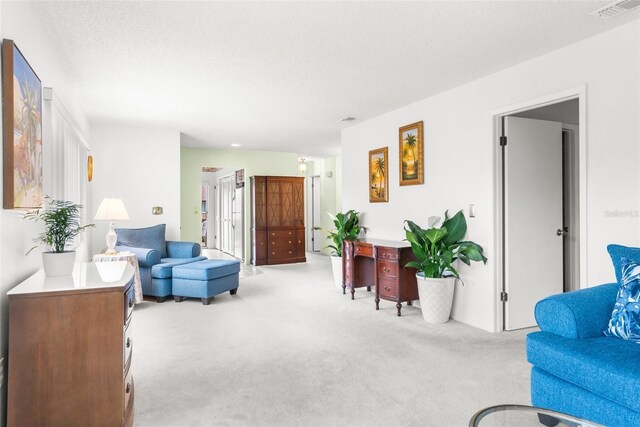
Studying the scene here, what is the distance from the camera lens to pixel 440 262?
4027 millimetres

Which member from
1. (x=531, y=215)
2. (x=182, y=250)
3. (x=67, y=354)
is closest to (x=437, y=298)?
(x=531, y=215)

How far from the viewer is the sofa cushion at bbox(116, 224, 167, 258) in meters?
5.41

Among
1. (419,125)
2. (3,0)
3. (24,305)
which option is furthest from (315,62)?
(24,305)

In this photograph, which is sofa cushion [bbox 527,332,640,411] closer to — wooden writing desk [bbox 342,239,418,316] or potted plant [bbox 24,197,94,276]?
wooden writing desk [bbox 342,239,418,316]

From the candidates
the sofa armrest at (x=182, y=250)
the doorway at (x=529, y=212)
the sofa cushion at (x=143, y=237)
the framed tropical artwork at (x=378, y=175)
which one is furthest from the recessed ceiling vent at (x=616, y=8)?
the sofa cushion at (x=143, y=237)

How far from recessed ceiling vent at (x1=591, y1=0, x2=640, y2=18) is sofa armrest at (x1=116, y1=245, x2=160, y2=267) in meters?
4.82

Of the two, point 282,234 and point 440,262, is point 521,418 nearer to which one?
point 440,262

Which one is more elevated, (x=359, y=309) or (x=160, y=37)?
(x=160, y=37)

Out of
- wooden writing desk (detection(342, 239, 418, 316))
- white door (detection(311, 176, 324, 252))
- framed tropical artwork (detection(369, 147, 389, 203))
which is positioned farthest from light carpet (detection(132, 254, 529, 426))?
white door (detection(311, 176, 324, 252))

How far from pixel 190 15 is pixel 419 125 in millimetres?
2804

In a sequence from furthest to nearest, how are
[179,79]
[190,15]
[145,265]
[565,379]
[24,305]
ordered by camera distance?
[145,265], [179,79], [190,15], [565,379], [24,305]

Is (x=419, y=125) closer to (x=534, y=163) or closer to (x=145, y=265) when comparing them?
(x=534, y=163)

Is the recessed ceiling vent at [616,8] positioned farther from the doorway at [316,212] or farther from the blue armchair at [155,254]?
the doorway at [316,212]

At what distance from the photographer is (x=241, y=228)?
28.3ft
